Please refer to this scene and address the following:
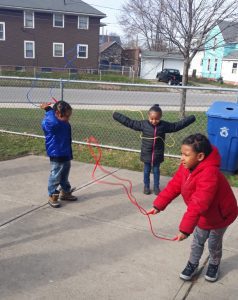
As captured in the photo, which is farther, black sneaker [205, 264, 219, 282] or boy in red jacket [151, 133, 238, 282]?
black sneaker [205, 264, 219, 282]

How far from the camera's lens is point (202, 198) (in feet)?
8.33

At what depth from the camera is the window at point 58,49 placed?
35.2 metres

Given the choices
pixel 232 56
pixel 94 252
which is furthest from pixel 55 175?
pixel 232 56

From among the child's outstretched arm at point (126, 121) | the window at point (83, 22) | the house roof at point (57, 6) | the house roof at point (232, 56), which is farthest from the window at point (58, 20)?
the child's outstretched arm at point (126, 121)

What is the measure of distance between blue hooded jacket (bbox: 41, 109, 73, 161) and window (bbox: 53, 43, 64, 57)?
3261cm

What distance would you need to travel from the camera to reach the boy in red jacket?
255 cm

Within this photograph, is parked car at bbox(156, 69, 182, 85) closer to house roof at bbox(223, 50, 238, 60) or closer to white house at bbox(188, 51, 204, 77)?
house roof at bbox(223, 50, 238, 60)

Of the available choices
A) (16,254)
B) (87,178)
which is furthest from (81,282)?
(87,178)

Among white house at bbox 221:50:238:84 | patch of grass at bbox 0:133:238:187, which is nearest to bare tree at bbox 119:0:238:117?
patch of grass at bbox 0:133:238:187

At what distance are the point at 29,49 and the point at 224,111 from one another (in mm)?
31941

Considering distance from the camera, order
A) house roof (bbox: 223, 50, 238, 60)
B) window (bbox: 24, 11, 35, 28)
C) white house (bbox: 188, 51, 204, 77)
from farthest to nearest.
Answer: white house (bbox: 188, 51, 204, 77)
house roof (bbox: 223, 50, 238, 60)
window (bbox: 24, 11, 35, 28)

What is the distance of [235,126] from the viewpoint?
5.53 m

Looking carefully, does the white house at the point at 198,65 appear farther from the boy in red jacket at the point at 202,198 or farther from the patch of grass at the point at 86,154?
the boy in red jacket at the point at 202,198

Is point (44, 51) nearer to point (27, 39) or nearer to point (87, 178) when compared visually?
point (27, 39)
